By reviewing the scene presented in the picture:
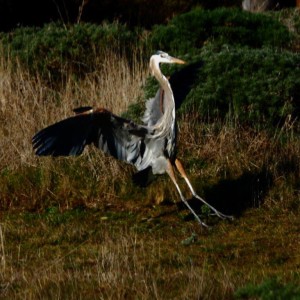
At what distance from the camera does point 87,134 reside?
309 inches

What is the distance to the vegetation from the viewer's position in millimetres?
6457

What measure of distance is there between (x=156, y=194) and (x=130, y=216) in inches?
16.1

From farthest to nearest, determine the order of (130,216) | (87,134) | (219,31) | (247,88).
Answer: (219,31)
(247,88)
(130,216)
(87,134)

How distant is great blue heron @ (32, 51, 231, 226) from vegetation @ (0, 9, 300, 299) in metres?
0.54

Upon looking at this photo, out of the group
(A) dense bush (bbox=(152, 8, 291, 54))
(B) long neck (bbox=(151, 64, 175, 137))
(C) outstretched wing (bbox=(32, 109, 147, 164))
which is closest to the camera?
(C) outstretched wing (bbox=(32, 109, 147, 164))

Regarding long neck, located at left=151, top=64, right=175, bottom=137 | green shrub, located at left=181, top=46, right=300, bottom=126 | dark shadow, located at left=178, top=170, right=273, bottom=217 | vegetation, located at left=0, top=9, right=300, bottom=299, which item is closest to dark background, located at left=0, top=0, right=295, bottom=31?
vegetation, located at left=0, top=9, right=300, bottom=299

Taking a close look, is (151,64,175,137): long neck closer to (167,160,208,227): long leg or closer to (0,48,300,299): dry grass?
(167,160,208,227): long leg

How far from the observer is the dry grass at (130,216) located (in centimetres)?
641

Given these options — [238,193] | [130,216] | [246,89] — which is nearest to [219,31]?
[246,89]

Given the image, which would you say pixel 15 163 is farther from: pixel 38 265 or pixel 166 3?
pixel 166 3

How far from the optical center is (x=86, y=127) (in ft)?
25.6

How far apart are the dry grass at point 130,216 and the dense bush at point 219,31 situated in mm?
2945

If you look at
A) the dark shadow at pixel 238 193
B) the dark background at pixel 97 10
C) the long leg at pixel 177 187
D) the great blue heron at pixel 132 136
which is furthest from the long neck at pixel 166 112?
the dark background at pixel 97 10

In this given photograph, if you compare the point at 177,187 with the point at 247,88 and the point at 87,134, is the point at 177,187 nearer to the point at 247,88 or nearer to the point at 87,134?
the point at 87,134
